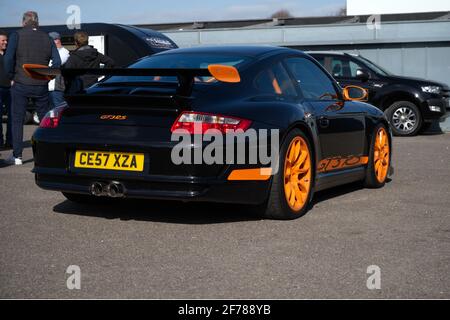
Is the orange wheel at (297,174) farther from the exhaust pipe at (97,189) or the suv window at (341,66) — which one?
the suv window at (341,66)

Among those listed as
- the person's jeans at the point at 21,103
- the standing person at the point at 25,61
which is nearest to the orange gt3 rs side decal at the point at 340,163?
the standing person at the point at 25,61

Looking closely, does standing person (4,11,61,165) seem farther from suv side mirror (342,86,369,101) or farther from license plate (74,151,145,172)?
license plate (74,151,145,172)

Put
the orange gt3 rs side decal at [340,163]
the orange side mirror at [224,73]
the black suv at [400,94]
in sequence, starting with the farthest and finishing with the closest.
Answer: the black suv at [400,94] < the orange gt3 rs side decal at [340,163] < the orange side mirror at [224,73]

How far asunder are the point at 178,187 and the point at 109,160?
55cm

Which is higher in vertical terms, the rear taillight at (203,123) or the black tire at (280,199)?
the rear taillight at (203,123)

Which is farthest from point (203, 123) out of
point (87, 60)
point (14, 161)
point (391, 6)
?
point (391, 6)

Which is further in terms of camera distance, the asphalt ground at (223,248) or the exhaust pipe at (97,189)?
the exhaust pipe at (97,189)

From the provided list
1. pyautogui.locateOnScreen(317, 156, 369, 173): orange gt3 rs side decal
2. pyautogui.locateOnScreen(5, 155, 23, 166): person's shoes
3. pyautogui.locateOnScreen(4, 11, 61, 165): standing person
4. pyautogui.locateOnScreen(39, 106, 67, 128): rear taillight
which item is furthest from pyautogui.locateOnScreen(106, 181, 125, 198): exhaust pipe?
pyautogui.locateOnScreen(5, 155, 23, 166): person's shoes

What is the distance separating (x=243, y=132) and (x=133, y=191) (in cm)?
88

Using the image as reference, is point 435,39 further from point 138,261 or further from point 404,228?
point 138,261

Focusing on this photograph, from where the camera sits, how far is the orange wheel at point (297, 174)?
641 cm

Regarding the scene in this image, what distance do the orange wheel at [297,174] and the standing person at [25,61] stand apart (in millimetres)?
4683

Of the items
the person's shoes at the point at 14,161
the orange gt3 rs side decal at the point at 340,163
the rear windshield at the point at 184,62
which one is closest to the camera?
the rear windshield at the point at 184,62

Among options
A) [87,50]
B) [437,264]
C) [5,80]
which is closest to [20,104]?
[87,50]
